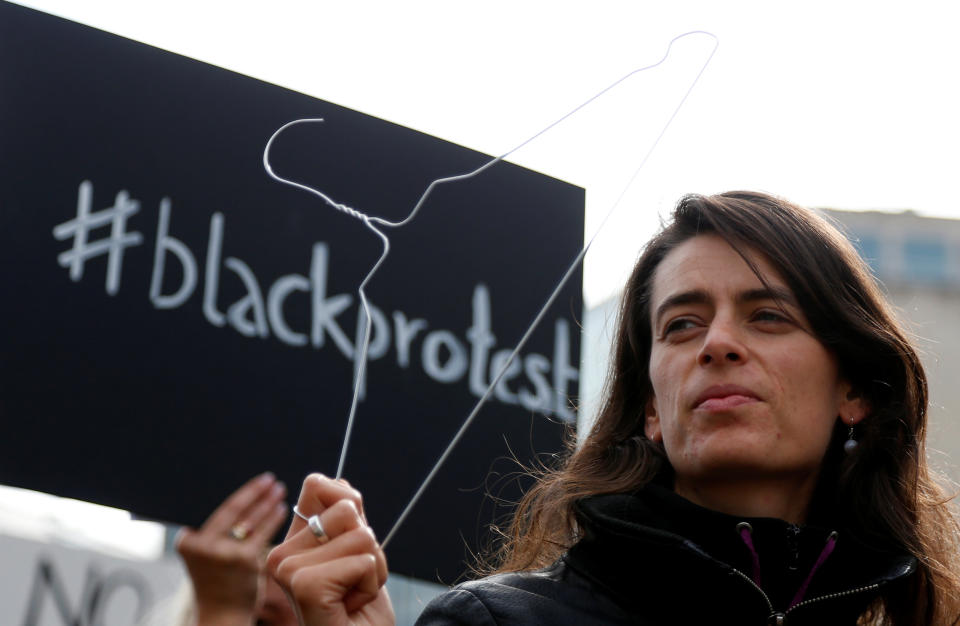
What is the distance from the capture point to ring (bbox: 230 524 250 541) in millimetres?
1711

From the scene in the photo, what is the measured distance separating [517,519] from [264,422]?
1.96 ft

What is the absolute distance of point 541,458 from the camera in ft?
11.4

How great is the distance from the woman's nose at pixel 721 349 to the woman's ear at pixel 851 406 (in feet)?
1.10

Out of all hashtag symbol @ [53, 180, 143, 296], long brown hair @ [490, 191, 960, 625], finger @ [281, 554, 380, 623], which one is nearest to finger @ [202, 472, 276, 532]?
finger @ [281, 554, 380, 623]

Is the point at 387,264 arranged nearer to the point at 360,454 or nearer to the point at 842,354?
the point at 360,454

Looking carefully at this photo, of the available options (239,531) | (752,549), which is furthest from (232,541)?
(752,549)

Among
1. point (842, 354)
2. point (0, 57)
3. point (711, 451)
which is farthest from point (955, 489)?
point (0, 57)

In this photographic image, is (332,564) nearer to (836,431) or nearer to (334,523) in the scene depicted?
(334,523)

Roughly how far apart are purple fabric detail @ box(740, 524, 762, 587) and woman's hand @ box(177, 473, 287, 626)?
995 mm

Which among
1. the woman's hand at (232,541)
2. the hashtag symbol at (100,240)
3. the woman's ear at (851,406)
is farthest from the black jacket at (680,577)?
the hashtag symbol at (100,240)

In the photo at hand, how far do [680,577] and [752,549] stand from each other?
0.45 ft

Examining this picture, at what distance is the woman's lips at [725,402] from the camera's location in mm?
2539

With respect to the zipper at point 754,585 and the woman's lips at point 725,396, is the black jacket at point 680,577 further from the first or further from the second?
the woman's lips at point 725,396

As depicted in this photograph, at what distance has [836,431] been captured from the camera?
2889 mm
